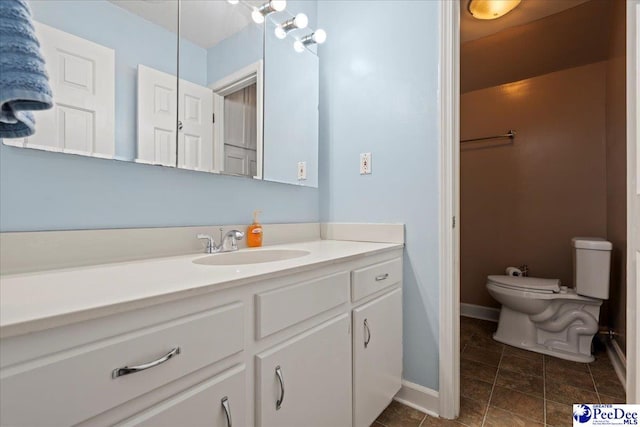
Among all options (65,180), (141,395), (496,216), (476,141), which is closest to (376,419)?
(141,395)

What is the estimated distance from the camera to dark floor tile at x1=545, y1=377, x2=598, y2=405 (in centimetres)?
153

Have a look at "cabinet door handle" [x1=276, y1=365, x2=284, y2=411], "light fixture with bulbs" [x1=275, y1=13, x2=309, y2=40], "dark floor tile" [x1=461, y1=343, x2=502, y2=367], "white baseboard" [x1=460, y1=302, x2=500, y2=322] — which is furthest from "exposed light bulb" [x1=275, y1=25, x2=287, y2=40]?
"white baseboard" [x1=460, y1=302, x2=500, y2=322]

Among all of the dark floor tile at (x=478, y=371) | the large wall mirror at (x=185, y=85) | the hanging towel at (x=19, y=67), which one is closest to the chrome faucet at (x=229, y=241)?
the large wall mirror at (x=185, y=85)

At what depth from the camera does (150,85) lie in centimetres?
108

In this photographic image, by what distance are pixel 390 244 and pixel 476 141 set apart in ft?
6.40

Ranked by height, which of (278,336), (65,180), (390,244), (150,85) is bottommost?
(278,336)

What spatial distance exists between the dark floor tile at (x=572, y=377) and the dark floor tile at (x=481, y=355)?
269mm

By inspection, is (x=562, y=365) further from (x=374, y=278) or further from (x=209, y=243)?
(x=209, y=243)

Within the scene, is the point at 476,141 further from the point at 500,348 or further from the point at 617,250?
the point at 500,348

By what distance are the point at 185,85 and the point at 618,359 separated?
2.76m

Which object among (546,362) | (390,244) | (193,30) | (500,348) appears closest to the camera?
(193,30)

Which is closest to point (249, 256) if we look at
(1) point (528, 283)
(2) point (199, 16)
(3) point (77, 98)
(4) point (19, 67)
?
(3) point (77, 98)

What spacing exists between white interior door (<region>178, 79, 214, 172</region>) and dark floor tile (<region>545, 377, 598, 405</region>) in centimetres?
203

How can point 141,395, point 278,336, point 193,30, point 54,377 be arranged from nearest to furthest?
point 54,377 → point 141,395 → point 278,336 → point 193,30
